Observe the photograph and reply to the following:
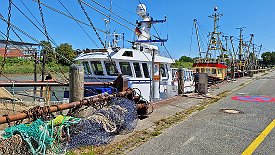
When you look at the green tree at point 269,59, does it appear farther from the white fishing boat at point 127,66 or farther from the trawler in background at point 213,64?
the white fishing boat at point 127,66

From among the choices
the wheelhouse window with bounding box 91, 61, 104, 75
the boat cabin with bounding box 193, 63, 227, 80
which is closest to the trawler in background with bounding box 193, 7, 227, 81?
the boat cabin with bounding box 193, 63, 227, 80

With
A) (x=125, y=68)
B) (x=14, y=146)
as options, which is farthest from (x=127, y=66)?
(x=14, y=146)

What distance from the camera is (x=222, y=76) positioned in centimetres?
3045

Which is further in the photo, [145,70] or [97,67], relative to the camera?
[145,70]

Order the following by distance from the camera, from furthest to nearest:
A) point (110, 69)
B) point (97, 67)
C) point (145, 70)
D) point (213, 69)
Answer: point (213, 69), point (145, 70), point (97, 67), point (110, 69)


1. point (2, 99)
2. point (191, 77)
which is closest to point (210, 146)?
point (2, 99)

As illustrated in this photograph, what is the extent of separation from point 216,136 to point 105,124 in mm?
2472

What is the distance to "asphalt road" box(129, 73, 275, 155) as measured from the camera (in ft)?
16.7

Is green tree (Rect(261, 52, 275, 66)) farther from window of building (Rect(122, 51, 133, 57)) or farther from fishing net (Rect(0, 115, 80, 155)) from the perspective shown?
fishing net (Rect(0, 115, 80, 155))

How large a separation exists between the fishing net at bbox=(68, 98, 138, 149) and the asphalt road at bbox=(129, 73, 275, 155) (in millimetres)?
816

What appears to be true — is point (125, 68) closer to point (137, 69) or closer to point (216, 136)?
point (137, 69)

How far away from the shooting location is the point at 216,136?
6039 mm

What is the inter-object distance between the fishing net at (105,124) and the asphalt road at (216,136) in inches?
32.1

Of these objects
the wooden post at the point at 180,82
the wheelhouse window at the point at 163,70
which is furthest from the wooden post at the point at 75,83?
the wheelhouse window at the point at 163,70
